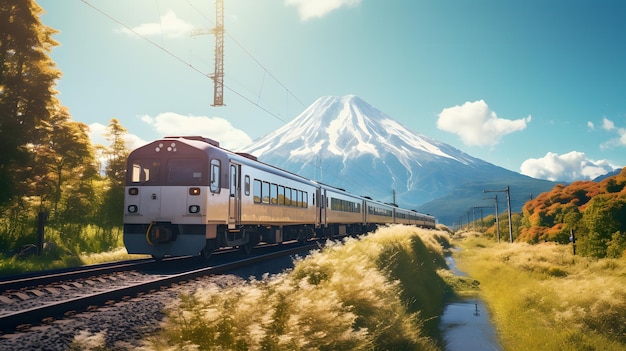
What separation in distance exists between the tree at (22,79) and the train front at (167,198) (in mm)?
5718

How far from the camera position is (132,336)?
623cm

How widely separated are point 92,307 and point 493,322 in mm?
11343

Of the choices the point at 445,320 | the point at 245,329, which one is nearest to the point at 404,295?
the point at 445,320

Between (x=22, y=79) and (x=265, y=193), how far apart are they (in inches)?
395

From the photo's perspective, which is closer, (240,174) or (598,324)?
(598,324)

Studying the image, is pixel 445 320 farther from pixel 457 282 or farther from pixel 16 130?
pixel 16 130

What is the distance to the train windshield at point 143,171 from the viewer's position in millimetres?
14172

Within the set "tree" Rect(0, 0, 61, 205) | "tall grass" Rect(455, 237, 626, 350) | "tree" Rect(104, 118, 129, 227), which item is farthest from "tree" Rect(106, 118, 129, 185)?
"tall grass" Rect(455, 237, 626, 350)

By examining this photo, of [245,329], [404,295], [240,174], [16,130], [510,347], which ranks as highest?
[16,130]

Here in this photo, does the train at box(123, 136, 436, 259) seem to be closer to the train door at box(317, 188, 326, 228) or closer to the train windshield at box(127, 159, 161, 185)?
the train windshield at box(127, 159, 161, 185)

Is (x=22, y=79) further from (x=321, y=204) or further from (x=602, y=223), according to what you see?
(x=602, y=223)

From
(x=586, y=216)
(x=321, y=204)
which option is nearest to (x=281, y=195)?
(x=321, y=204)

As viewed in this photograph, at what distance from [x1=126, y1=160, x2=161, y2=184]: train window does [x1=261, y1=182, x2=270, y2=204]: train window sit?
15.2 ft

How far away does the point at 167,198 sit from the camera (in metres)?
13.8
